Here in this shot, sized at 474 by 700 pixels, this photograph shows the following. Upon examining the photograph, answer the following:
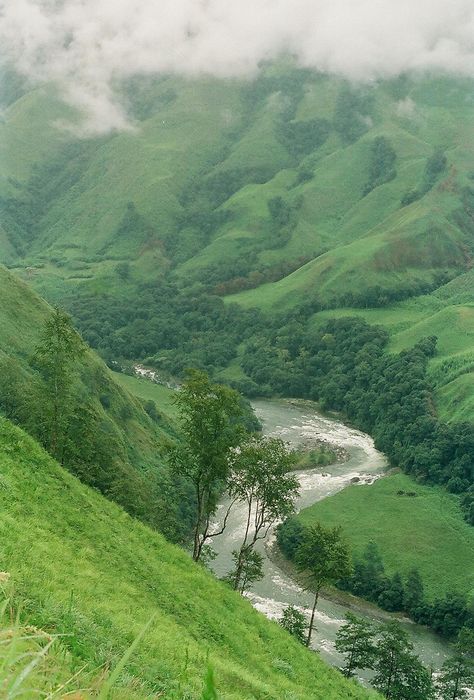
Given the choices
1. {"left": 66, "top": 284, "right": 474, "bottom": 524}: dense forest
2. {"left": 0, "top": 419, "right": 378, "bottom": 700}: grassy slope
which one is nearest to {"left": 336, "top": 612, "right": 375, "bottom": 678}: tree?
{"left": 0, "top": 419, "right": 378, "bottom": 700}: grassy slope

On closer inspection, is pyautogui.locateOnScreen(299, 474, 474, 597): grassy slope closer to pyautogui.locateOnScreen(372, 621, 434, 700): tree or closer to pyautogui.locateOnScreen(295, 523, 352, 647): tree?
pyautogui.locateOnScreen(372, 621, 434, 700): tree

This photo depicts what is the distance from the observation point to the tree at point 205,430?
4069cm

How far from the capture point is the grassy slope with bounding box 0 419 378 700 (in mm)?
12789

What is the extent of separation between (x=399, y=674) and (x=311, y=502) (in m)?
49.4

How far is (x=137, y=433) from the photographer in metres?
97.2

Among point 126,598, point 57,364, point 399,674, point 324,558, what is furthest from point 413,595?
point 126,598

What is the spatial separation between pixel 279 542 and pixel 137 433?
25745 mm

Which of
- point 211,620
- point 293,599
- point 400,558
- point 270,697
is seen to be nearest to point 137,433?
point 293,599

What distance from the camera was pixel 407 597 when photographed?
80.3m

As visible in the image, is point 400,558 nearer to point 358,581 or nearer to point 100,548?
point 358,581

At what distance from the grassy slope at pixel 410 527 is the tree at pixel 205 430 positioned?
173 feet

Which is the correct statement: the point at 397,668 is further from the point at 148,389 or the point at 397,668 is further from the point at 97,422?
the point at 148,389

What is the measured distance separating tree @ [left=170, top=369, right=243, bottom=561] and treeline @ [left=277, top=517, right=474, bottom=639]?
133ft

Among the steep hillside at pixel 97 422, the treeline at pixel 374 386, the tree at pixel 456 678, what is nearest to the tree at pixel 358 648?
the tree at pixel 456 678
